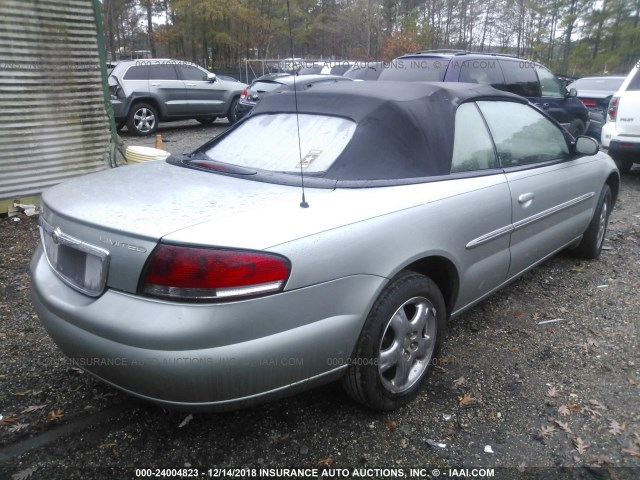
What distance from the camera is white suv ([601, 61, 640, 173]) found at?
24.2ft

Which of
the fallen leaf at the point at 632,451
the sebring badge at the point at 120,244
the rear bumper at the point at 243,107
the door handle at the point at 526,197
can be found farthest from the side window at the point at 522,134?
the rear bumper at the point at 243,107

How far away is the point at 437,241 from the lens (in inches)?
101

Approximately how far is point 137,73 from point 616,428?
1240cm

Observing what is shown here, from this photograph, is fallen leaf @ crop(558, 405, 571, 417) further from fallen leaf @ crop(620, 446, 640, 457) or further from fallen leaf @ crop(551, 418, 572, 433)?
fallen leaf @ crop(620, 446, 640, 457)

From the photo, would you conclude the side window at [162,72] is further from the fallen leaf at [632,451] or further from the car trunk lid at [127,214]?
the fallen leaf at [632,451]

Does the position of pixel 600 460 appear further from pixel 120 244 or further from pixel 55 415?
pixel 55 415

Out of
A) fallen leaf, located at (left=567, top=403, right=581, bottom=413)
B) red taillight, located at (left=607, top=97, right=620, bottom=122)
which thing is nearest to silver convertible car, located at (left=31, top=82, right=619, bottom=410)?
fallen leaf, located at (left=567, top=403, right=581, bottom=413)

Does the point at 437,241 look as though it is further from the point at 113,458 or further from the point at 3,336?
the point at 3,336

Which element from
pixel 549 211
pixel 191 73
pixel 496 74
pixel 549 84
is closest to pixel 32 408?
pixel 549 211

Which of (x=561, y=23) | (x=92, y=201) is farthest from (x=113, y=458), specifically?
(x=561, y=23)

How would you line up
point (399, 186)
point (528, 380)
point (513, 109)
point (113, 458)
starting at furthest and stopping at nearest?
point (513, 109) < point (528, 380) < point (399, 186) < point (113, 458)

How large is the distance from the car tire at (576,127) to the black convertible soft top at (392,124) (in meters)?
7.18

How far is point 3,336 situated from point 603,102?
12537 mm

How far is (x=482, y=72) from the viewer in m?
7.73
